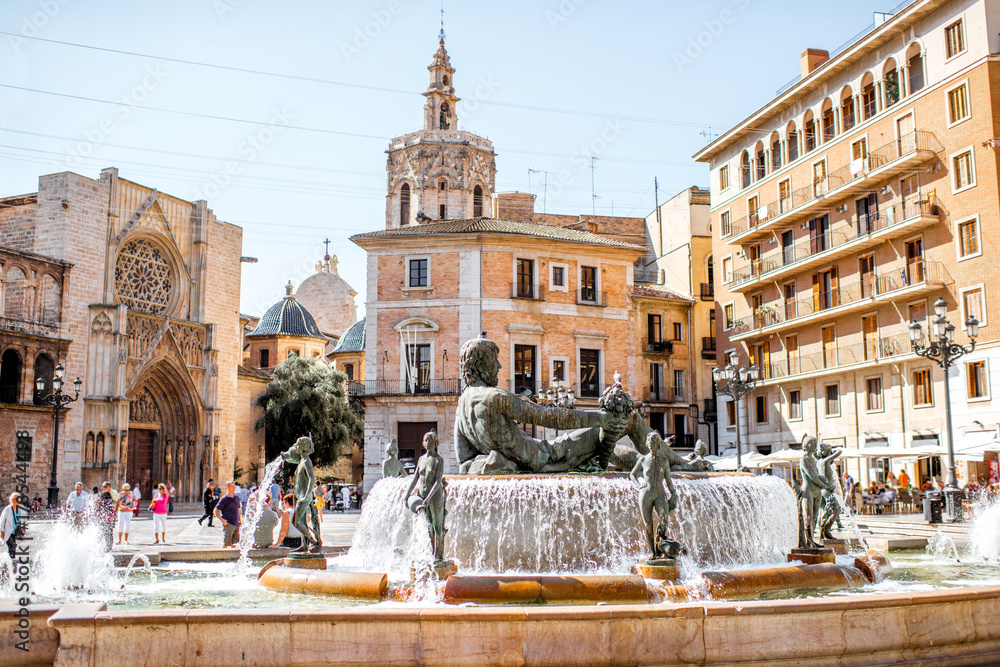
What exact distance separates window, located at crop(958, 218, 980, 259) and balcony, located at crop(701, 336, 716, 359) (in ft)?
58.7

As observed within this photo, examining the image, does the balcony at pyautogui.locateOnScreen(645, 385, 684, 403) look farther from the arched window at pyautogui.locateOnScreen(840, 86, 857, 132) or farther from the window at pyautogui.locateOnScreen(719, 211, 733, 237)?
the arched window at pyautogui.locateOnScreen(840, 86, 857, 132)

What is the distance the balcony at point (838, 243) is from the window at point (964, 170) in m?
1.24

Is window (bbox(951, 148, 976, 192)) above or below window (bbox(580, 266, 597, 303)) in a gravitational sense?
above

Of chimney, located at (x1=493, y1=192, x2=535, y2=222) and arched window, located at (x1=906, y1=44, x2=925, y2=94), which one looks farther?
chimney, located at (x1=493, y1=192, x2=535, y2=222)

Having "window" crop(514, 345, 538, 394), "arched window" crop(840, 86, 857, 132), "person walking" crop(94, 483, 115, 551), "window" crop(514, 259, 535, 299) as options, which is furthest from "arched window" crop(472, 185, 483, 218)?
"person walking" crop(94, 483, 115, 551)

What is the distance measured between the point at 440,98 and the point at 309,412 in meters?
28.4

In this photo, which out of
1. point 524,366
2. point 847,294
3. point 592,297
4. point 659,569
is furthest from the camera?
point 592,297

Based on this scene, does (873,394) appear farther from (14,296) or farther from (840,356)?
(14,296)

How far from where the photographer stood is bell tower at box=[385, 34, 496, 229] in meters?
64.2

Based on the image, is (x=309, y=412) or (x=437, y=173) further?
(x=437, y=173)

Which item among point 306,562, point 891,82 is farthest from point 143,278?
point 306,562

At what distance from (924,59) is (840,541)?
78.6 ft

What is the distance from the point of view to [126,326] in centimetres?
4159

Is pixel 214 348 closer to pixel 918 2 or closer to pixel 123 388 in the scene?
pixel 123 388
